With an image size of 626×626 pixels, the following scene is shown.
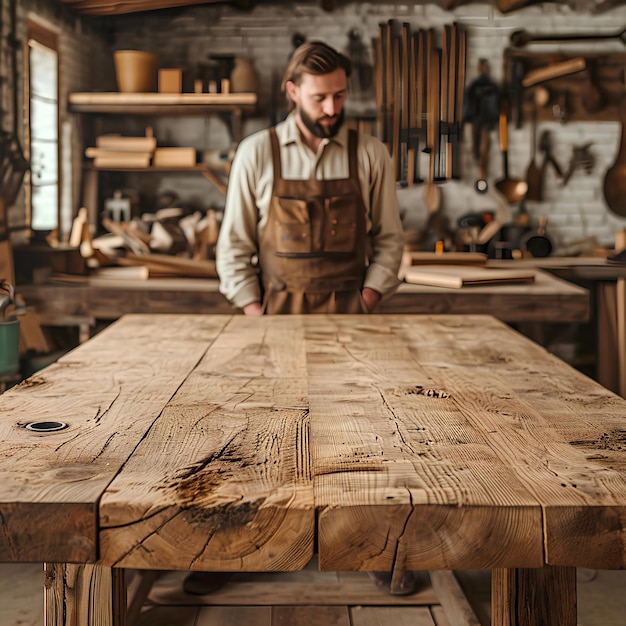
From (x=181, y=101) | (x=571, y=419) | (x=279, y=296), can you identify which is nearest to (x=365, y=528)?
(x=571, y=419)

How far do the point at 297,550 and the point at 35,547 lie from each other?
32 cm

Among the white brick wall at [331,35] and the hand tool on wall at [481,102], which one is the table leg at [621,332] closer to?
the white brick wall at [331,35]

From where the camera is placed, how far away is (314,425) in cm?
140

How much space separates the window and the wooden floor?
251 cm

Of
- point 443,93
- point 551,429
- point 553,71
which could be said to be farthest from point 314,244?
point 553,71

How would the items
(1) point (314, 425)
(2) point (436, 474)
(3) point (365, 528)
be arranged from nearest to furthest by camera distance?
(3) point (365, 528) < (2) point (436, 474) < (1) point (314, 425)

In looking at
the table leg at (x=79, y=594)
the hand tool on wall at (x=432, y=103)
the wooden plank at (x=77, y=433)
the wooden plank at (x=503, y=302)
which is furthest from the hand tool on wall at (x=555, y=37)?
the table leg at (x=79, y=594)

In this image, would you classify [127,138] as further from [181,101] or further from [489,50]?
[489,50]

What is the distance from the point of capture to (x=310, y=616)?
Result: 2557 mm

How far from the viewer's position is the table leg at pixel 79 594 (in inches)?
52.7

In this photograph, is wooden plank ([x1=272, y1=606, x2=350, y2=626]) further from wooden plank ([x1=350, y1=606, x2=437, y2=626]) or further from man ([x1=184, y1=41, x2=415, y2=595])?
man ([x1=184, y1=41, x2=415, y2=595])

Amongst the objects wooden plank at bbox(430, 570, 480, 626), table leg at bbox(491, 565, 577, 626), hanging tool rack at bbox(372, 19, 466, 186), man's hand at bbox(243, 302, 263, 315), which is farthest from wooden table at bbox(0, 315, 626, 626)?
hanging tool rack at bbox(372, 19, 466, 186)

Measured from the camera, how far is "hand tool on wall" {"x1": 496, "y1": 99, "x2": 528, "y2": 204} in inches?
214

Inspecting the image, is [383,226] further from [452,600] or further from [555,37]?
[555,37]
